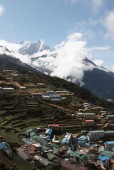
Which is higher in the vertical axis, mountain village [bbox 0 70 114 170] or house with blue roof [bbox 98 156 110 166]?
mountain village [bbox 0 70 114 170]

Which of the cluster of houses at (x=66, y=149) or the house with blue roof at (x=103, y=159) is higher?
the cluster of houses at (x=66, y=149)

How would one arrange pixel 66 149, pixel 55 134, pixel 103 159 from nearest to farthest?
pixel 103 159 < pixel 66 149 < pixel 55 134

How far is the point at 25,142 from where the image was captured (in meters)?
72.5

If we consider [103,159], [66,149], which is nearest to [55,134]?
[66,149]

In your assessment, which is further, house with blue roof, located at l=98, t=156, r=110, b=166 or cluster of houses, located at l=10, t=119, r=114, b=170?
house with blue roof, located at l=98, t=156, r=110, b=166

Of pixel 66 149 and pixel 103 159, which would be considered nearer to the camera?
pixel 103 159

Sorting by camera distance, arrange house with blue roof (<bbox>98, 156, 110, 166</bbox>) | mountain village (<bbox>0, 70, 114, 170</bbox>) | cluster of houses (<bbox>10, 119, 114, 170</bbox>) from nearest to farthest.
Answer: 1. cluster of houses (<bbox>10, 119, 114, 170</bbox>)
2. mountain village (<bbox>0, 70, 114, 170</bbox>)
3. house with blue roof (<bbox>98, 156, 110, 166</bbox>)

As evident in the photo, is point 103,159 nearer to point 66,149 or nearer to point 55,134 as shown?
point 66,149

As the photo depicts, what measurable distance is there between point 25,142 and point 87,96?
9962 cm

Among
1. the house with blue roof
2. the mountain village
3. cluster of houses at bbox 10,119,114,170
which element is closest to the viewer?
cluster of houses at bbox 10,119,114,170

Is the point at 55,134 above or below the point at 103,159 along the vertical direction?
above

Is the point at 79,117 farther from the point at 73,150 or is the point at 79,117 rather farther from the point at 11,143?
the point at 11,143

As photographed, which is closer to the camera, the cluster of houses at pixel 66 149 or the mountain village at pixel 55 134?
the cluster of houses at pixel 66 149

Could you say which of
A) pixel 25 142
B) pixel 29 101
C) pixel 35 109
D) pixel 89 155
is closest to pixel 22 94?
pixel 29 101
